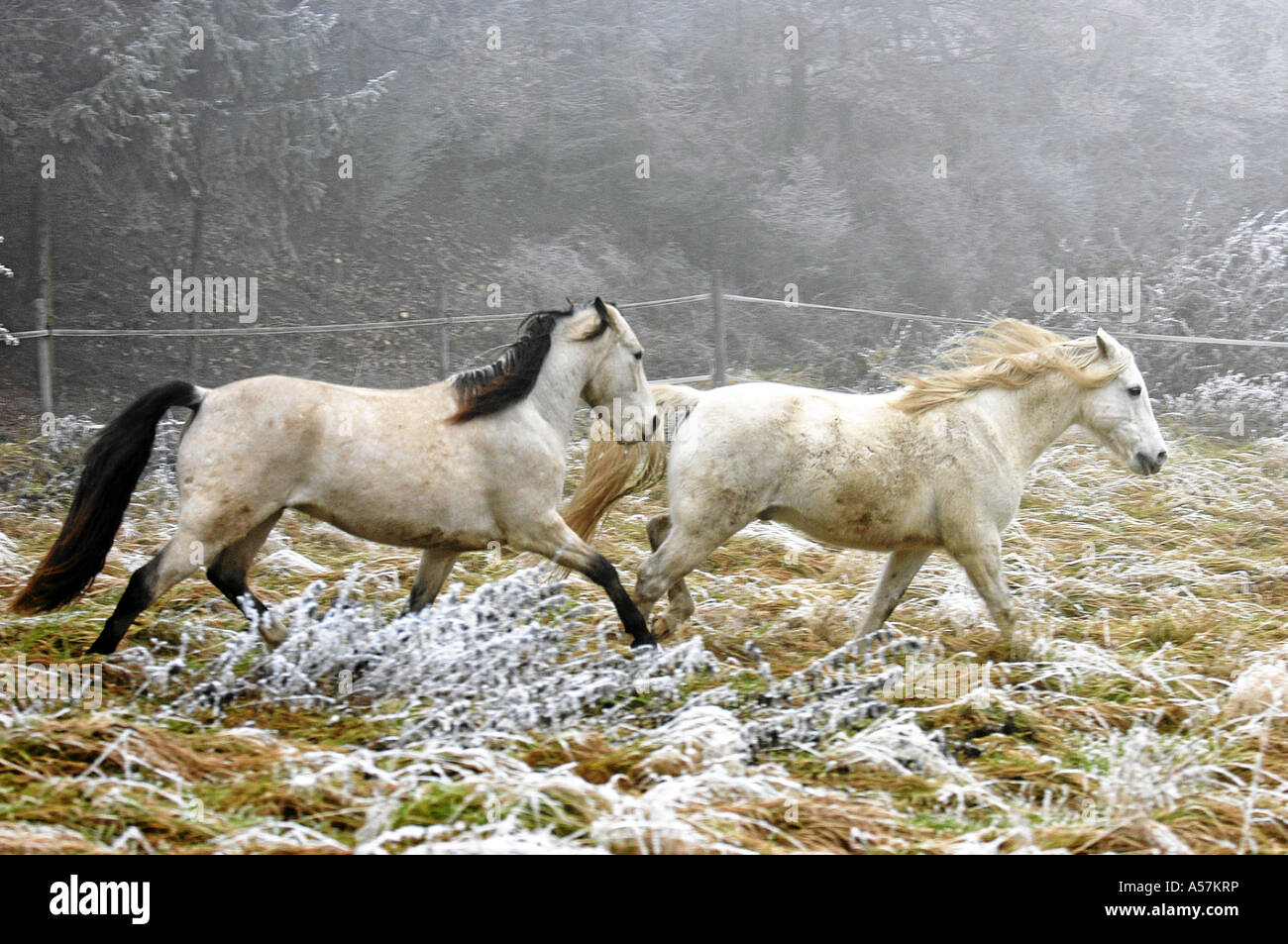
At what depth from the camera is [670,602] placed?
4797 mm

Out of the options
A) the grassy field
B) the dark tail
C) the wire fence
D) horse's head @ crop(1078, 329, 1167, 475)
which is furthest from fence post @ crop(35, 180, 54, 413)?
horse's head @ crop(1078, 329, 1167, 475)

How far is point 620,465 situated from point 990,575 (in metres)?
1.53

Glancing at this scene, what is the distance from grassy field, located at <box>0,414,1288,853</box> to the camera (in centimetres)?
303

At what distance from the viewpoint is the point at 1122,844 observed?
3.03 meters

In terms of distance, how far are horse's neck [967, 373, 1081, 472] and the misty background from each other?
5.76 meters

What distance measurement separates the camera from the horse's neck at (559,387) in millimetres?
4570

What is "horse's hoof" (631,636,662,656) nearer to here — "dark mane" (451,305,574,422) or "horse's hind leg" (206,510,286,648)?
"dark mane" (451,305,574,422)

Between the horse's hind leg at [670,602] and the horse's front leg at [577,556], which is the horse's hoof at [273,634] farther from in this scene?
the horse's hind leg at [670,602]

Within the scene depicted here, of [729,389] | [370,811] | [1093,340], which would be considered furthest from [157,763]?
[1093,340]

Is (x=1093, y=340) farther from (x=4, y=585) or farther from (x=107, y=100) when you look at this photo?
(x=107, y=100)

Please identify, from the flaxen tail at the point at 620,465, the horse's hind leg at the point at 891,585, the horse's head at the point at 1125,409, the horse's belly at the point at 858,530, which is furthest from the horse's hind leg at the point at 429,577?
the horse's head at the point at 1125,409

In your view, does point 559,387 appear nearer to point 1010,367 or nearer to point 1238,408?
point 1010,367

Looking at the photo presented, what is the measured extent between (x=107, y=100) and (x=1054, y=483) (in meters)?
8.16

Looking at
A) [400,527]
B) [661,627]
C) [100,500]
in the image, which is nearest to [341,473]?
[400,527]
